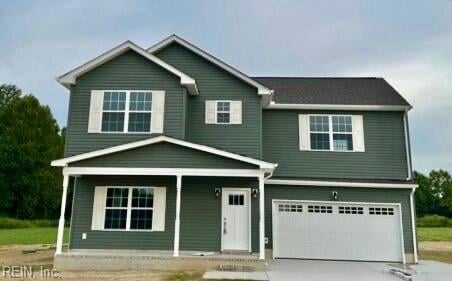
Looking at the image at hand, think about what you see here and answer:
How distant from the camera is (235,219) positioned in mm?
13148

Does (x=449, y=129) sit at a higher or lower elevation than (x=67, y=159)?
higher

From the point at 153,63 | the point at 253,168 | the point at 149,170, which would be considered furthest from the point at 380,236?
the point at 153,63

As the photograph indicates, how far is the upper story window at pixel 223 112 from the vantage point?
46.5ft

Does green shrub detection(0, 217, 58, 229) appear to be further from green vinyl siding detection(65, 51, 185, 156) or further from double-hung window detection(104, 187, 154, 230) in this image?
double-hung window detection(104, 187, 154, 230)

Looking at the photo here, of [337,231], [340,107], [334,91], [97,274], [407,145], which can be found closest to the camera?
[97,274]

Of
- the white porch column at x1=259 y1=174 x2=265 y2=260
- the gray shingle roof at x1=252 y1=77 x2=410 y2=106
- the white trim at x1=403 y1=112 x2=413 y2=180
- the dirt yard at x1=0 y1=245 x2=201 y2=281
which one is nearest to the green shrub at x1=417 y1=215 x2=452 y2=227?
the gray shingle roof at x1=252 y1=77 x2=410 y2=106

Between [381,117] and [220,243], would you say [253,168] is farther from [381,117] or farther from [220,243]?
[381,117]

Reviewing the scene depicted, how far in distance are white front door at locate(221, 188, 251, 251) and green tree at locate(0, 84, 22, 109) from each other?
43.3m

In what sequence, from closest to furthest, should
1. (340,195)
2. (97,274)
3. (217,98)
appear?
(97,274) < (340,195) < (217,98)

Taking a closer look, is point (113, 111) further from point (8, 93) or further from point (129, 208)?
point (8, 93)

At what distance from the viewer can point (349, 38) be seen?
1820 cm

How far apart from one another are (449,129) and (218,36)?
27566mm

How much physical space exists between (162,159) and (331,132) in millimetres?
6884

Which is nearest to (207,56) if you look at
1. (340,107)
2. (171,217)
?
(340,107)
